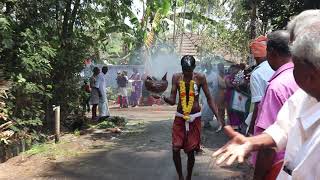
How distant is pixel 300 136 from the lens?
7.24 feet

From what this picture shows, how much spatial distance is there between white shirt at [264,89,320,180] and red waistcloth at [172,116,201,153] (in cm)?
407

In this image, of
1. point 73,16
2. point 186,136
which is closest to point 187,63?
point 186,136

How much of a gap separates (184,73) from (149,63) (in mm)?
19158

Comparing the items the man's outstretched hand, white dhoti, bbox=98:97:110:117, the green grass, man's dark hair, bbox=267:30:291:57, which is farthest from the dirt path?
the man's outstretched hand

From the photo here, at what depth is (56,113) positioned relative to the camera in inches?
415

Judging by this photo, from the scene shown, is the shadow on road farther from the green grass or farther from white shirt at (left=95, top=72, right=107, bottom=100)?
white shirt at (left=95, top=72, right=107, bottom=100)

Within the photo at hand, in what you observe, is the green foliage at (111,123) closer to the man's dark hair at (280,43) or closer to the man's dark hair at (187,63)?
the man's dark hair at (187,63)

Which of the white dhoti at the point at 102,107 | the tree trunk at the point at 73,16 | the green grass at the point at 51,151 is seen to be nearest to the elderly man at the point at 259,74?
the green grass at the point at 51,151

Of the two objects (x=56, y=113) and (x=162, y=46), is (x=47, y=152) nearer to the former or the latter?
(x=56, y=113)

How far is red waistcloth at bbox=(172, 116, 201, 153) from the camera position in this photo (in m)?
6.60

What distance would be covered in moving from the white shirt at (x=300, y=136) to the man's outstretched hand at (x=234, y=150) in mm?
196

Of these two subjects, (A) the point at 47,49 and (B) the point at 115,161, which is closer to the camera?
(B) the point at 115,161

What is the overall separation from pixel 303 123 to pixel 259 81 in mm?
2494

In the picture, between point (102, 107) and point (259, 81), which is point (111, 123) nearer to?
point (102, 107)
